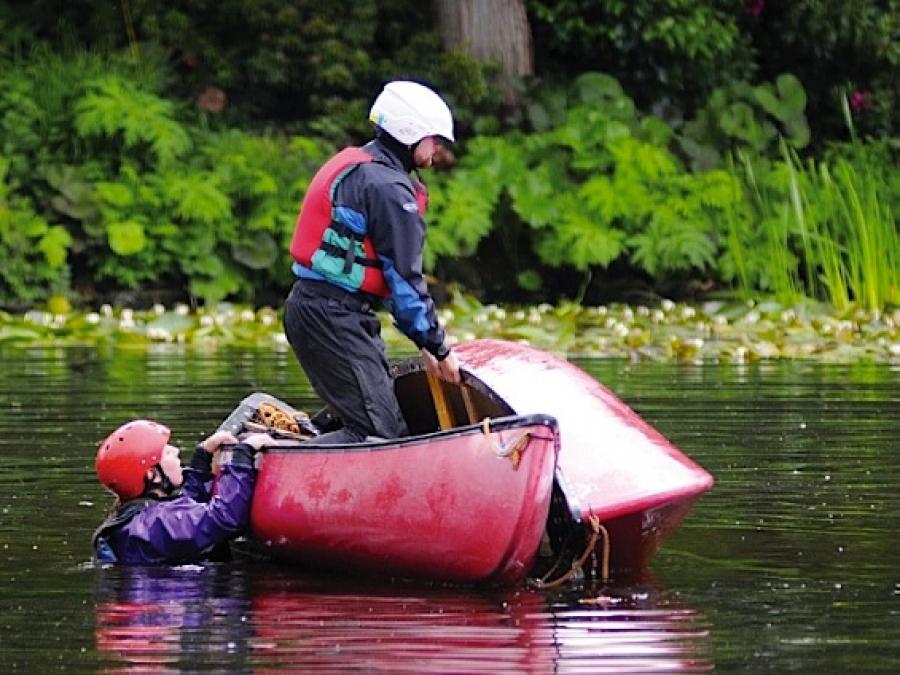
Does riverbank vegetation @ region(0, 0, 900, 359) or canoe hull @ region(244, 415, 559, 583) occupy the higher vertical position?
riverbank vegetation @ region(0, 0, 900, 359)

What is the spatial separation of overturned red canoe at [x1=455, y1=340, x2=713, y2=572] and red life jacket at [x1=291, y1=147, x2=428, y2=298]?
1.49 ft

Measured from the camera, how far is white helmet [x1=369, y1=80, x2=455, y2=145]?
23.5 ft

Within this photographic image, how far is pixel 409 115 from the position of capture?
23.5 ft

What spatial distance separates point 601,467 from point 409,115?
133 cm

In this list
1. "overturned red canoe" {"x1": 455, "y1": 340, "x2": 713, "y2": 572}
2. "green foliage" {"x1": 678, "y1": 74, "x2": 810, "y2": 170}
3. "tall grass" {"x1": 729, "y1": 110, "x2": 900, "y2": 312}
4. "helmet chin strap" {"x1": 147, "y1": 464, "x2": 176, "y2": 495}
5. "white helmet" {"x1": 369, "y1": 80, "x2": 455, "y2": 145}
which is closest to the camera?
"overturned red canoe" {"x1": 455, "y1": 340, "x2": 713, "y2": 572}

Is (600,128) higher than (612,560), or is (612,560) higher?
(600,128)

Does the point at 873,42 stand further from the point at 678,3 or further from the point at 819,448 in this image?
the point at 819,448

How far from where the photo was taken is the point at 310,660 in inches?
217

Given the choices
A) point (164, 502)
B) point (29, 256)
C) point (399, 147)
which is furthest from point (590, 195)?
point (164, 502)

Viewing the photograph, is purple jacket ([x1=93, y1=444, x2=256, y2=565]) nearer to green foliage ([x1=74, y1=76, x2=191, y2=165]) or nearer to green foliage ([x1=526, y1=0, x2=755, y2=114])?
green foliage ([x1=74, y1=76, x2=191, y2=165])

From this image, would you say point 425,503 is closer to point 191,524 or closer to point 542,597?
point 542,597

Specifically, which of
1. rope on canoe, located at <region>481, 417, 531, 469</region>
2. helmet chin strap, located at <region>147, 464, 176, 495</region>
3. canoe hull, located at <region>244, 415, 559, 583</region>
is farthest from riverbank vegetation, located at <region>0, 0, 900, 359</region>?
rope on canoe, located at <region>481, 417, 531, 469</region>

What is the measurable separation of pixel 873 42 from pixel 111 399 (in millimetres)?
11131

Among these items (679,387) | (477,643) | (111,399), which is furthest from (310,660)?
(679,387)
